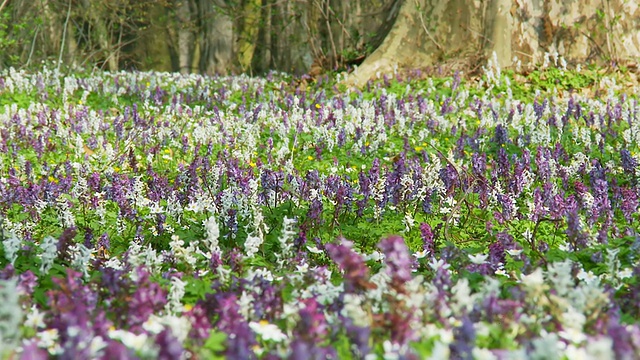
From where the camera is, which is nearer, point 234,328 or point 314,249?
point 234,328

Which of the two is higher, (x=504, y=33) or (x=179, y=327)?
(x=504, y=33)

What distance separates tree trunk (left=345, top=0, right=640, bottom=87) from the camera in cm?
1355

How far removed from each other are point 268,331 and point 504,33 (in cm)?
1186

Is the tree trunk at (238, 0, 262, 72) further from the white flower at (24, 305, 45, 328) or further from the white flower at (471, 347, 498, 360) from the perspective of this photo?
the white flower at (471, 347, 498, 360)

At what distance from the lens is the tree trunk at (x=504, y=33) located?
1355 centimetres

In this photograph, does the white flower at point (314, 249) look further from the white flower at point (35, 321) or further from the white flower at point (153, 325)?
the white flower at point (35, 321)

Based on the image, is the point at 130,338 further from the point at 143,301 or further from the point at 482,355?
the point at 482,355

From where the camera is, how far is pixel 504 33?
13508mm

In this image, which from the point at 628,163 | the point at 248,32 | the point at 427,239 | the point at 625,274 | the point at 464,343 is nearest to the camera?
the point at 464,343

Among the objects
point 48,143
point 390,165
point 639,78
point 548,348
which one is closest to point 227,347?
point 548,348

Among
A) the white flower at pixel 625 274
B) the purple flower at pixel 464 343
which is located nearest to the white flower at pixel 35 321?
the purple flower at pixel 464 343

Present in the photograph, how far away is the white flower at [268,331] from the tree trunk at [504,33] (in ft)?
36.6

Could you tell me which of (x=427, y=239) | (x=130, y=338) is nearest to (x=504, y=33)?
(x=427, y=239)

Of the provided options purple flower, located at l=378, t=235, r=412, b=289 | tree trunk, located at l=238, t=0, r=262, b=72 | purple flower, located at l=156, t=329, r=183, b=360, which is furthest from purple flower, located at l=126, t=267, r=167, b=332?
tree trunk, located at l=238, t=0, r=262, b=72
